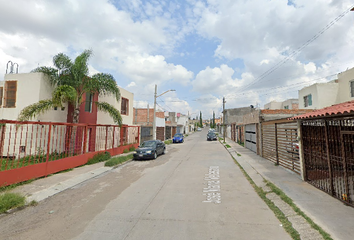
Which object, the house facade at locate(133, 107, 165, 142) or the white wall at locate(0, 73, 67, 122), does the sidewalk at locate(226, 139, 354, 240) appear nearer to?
the white wall at locate(0, 73, 67, 122)

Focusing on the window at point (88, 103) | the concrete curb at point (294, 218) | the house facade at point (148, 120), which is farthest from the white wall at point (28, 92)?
the house facade at point (148, 120)

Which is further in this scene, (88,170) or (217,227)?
(88,170)

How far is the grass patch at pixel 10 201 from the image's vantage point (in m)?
4.99

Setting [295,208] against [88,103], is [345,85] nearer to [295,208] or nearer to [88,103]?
[295,208]

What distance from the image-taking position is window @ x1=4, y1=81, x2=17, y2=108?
1161cm

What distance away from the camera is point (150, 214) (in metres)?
4.74

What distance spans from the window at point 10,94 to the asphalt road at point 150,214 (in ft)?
28.2

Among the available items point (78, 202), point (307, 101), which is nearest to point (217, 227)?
point (78, 202)

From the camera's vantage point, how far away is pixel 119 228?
13.4ft

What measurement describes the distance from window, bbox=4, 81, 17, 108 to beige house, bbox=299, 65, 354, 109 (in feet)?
89.8

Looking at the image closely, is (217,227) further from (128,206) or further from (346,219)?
(346,219)

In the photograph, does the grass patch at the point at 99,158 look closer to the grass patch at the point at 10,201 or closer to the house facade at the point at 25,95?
the house facade at the point at 25,95

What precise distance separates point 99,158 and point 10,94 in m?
6.88

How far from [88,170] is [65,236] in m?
6.46
